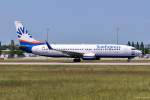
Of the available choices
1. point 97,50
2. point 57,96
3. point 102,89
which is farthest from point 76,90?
point 97,50

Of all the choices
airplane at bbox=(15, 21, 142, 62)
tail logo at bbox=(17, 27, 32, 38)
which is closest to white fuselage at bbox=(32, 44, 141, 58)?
airplane at bbox=(15, 21, 142, 62)

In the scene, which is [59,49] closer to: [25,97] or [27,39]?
[27,39]

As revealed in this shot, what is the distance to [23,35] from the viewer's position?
100438 millimetres

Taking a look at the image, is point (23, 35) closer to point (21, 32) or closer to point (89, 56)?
point (21, 32)

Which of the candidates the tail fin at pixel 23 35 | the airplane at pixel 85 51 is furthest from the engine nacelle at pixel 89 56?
the tail fin at pixel 23 35

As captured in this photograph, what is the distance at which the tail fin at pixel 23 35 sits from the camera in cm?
9799

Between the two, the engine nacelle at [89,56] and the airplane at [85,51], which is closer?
the engine nacelle at [89,56]

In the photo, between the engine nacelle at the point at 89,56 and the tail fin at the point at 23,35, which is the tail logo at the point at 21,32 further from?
the engine nacelle at the point at 89,56

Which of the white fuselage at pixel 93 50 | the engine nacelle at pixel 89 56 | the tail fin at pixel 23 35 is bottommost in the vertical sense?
the engine nacelle at pixel 89 56

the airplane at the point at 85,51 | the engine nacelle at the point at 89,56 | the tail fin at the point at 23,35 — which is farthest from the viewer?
the tail fin at the point at 23,35

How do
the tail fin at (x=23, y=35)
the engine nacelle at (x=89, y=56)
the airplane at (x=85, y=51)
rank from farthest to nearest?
the tail fin at (x=23, y=35) < the airplane at (x=85, y=51) < the engine nacelle at (x=89, y=56)

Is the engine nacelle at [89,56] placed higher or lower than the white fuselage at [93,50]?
lower

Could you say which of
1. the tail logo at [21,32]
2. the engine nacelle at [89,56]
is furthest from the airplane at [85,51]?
the tail logo at [21,32]

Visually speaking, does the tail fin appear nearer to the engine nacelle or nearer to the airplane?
the airplane
